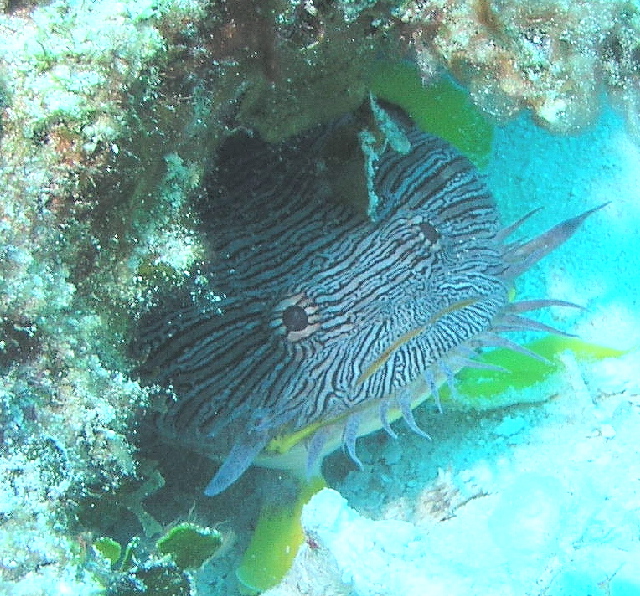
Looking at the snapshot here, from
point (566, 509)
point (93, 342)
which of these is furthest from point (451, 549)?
point (93, 342)

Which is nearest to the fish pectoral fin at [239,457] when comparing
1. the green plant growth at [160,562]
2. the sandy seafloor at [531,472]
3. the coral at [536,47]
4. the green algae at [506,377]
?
the green plant growth at [160,562]

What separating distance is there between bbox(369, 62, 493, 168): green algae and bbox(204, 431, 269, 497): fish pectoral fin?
195 centimetres

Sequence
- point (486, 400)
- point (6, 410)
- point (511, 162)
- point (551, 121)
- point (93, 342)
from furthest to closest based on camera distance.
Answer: point (511, 162) < point (486, 400) < point (551, 121) < point (93, 342) < point (6, 410)

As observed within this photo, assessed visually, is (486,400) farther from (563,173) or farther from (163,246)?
(163,246)

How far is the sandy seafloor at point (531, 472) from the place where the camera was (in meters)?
2.76

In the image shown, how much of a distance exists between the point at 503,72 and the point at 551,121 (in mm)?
290

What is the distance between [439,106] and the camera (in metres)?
3.71

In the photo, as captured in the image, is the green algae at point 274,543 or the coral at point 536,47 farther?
the green algae at point 274,543

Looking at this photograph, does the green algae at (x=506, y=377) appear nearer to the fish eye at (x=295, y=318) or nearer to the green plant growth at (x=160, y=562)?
the fish eye at (x=295, y=318)

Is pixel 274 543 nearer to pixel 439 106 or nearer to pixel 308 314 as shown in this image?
pixel 308 314

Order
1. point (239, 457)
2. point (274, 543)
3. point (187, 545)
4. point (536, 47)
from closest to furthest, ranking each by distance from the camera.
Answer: point (536, 47) < point (187, 545) < point (239, 457) < point (274, 543)

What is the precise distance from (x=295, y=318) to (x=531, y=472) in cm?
160

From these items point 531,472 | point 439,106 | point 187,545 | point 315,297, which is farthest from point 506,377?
point 187,545

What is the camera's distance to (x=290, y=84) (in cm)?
246
